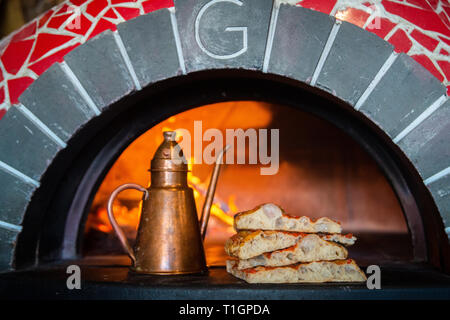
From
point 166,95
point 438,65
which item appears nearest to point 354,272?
point 438,65

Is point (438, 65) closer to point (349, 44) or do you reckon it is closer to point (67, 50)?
point (349, 44)

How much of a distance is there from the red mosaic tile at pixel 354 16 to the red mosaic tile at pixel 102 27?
0.55m

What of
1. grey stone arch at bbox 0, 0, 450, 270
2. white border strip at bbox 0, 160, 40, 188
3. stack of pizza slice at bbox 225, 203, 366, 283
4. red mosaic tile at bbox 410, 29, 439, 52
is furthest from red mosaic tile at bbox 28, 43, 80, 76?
red mosaic tile at bbox 410, 29, 439, 52

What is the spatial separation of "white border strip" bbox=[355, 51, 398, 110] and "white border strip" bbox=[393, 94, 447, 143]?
11 cm

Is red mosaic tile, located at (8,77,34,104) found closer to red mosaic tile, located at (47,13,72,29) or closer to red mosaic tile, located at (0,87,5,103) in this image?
red mosaic tile, located at (0,87,5,103)

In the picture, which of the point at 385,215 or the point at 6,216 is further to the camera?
the point at 385,215

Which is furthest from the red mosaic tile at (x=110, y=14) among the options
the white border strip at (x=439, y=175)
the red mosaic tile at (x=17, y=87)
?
the white border strip at (x=439, y=175)

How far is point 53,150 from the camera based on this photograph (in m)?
1.22

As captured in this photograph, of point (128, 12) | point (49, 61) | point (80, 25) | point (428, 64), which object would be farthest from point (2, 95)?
point (428, 64)

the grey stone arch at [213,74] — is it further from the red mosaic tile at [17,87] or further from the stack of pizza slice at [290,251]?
the stack of pizza slice at [290,251]

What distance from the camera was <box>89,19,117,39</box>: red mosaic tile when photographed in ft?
4.01
